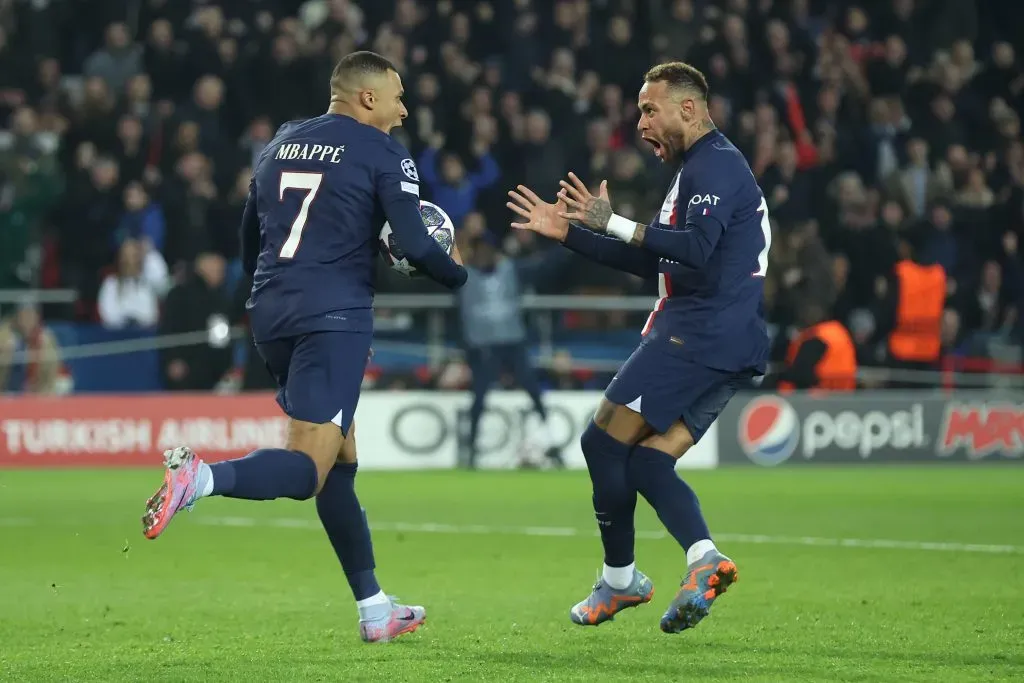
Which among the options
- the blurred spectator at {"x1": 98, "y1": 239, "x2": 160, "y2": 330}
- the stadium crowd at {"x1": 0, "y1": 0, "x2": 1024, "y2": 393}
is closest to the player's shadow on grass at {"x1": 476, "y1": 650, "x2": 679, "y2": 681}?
the stadium crowd at {"x1": 0, "y1": 0, "x2": 1024, "y2": 393}

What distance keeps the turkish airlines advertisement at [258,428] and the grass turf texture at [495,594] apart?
113 inches

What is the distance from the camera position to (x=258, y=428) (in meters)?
17.6

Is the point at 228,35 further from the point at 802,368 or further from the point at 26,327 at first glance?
the point at 802,368

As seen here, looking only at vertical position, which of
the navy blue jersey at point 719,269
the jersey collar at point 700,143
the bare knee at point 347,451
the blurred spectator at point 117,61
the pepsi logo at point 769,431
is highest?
the blurred spectator at point 117,61

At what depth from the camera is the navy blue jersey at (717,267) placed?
22.1 feet

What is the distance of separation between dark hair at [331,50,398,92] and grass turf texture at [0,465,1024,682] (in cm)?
225

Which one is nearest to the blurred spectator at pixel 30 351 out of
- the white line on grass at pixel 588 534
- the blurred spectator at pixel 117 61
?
the blurred spectator at pixel 117 61

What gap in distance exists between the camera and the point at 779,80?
70.3 ft

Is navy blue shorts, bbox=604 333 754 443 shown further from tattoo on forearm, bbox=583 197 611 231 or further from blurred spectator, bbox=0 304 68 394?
blurred spectator, bbox=0 304 68 394

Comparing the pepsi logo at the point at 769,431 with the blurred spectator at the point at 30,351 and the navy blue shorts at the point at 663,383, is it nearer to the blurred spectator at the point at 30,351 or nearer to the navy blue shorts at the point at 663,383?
the blurred spectator at the point at 30,351

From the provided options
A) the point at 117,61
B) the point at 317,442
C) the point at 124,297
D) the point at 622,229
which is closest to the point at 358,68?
the point at 622,229

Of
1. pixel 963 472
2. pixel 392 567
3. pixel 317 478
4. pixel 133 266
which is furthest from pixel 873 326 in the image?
pixel 317 478

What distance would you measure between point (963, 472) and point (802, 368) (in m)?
1.98

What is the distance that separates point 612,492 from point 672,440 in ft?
1.10
